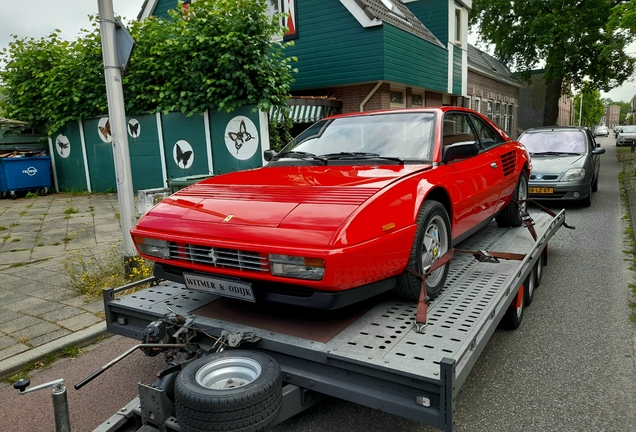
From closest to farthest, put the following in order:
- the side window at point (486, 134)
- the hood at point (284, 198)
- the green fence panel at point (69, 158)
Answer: the hood at point (284, 198)
the side window at point (486, 134)
the green fence panel at point (69, 158)

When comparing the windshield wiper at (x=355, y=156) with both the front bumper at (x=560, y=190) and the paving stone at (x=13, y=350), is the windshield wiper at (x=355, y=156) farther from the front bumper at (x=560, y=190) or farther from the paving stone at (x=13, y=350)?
the front bumper at (x=560, y=190)

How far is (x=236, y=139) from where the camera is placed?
33.9 ft

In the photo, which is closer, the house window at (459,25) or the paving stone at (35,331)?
the paving stone at (35,331)

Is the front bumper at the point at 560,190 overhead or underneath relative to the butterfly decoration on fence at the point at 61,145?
underneath

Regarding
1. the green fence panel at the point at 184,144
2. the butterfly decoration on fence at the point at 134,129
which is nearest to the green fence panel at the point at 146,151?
the butterfly decoration on fence at the point at 134,129

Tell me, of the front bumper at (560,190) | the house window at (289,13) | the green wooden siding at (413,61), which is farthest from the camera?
the house window at (289,13)

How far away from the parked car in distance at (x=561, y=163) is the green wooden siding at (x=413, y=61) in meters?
4.21

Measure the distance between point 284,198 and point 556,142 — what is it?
9.66 m

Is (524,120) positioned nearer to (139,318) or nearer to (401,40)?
(401,40)

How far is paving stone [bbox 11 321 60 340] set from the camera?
399 cm

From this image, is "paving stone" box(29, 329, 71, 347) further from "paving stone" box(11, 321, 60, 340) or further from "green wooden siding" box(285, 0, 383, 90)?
"green wooden siding" box(285, 0, 383, 90)

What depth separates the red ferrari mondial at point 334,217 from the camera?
2.48m

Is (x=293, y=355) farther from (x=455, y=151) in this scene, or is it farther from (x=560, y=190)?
(x=560, y=190)

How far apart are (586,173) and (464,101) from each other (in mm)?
11738
